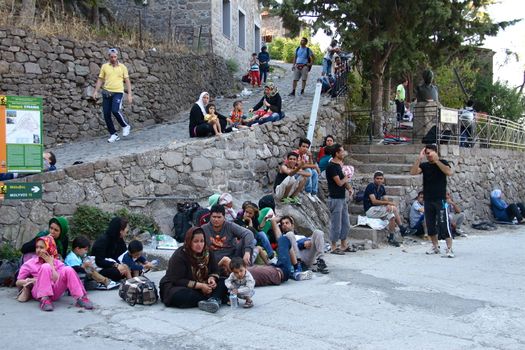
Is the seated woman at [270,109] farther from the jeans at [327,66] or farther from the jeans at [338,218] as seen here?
the jeans at [327,66]

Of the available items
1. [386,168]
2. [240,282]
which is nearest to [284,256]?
[240,282]

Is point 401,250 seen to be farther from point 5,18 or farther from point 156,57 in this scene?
point 5,18

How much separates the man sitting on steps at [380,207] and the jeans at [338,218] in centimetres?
172

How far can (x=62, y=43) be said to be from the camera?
12.9 m

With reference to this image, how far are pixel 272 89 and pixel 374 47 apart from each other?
3.34 metres

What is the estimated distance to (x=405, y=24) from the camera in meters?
14.5

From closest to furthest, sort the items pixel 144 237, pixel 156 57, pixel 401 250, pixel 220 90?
pixel 144 237 < pixel 401 250 < pixel 156 57 < pixel 220 90

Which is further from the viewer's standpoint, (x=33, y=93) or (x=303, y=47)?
(x=303, y=47)

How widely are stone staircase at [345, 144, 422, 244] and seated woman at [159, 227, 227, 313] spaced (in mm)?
5444

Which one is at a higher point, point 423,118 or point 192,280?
point 423,118

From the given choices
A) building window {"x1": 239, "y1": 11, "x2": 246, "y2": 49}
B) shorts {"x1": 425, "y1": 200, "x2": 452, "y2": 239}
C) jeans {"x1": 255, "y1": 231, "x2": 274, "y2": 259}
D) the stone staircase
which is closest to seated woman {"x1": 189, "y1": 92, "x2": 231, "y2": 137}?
the stone staircase

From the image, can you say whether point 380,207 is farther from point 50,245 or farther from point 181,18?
point 181,18

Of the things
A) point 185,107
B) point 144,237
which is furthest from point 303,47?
point 144,237

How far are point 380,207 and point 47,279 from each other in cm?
711
